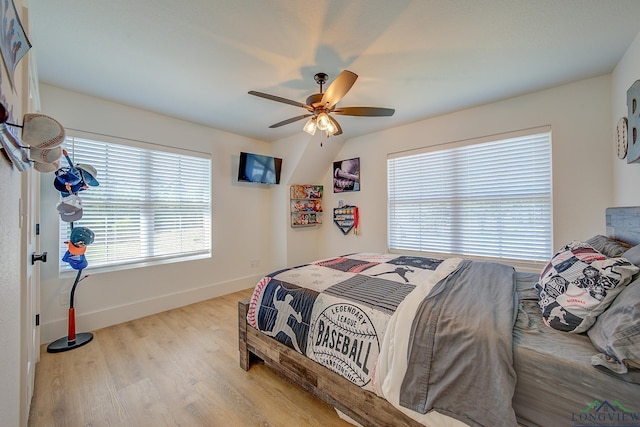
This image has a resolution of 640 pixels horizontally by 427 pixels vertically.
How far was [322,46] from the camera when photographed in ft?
5.97

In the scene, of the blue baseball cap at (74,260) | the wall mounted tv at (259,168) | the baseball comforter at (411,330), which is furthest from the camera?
the wall mounted tv at (259,168)

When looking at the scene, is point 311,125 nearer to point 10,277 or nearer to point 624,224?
point 10,277

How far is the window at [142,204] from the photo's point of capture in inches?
104

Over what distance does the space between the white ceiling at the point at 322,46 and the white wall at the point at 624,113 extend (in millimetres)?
97

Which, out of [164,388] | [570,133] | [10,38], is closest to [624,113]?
[570,133]

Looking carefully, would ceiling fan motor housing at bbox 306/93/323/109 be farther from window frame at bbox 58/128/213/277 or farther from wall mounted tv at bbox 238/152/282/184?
window frame at bbox 58/128/213/277

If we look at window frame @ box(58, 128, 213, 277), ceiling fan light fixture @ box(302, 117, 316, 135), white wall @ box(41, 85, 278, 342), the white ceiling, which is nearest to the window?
window frame @ box(58, 128, 213, 277)

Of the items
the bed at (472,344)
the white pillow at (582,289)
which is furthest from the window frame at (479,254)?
the white pillow at (582,289)

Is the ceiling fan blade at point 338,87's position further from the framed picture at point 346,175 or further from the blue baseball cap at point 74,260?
the blue baseball cap at point 74,260

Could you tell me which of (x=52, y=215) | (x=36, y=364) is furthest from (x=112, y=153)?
(x=36, y=364)

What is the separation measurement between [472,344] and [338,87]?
5.83 feet

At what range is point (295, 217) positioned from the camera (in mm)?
4141

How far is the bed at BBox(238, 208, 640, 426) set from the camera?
90 cm

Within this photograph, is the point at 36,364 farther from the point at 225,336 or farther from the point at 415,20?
the point at 415,20
